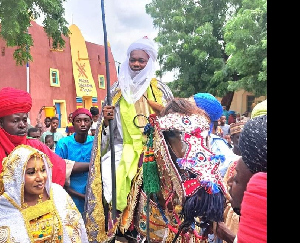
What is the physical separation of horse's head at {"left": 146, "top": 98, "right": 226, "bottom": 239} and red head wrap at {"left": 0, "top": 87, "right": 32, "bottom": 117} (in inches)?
57.8

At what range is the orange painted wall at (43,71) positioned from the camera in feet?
56.3

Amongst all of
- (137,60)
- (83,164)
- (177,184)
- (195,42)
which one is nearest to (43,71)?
(195,42)

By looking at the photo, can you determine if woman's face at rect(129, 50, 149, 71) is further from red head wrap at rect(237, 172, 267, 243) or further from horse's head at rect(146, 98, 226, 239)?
red head wrap at rect(237, 172, 267, 243)

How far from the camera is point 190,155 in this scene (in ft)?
8.04

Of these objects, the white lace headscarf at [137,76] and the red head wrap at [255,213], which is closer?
the red head wrap at [255,213]

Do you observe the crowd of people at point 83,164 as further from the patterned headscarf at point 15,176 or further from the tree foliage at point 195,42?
the tree foliage at point 195,42

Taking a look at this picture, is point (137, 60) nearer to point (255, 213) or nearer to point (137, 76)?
point (137, 76)

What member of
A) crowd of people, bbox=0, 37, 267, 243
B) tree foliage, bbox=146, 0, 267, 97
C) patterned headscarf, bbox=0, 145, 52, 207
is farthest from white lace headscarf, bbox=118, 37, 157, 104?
tree foliage, bbox=146, 0, 267, 97

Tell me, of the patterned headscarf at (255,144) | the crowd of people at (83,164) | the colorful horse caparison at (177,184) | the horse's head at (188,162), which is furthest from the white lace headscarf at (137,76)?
the patterned headscarf at (255,144)

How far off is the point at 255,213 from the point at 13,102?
295 centimetres

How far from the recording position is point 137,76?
13.2ft

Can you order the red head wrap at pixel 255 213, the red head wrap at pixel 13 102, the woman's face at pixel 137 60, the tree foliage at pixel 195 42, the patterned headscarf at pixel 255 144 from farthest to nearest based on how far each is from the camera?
the tree foliage at pixel 195 42, the woman's face at pixel 137 60, the red head wrap at pixel 13 102, the patterned headscarf at pixel 255 144, the red head wrap at pixel 255 213

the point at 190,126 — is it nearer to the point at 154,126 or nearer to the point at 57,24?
the point at 154,126
